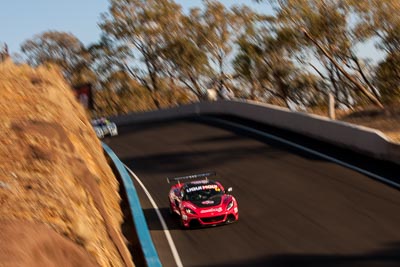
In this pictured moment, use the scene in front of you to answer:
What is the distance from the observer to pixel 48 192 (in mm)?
12984

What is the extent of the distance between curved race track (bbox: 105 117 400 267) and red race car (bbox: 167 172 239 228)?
0.87 feet

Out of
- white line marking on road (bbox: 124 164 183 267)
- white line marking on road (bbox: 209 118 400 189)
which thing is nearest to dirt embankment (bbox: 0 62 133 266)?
white line marking on road (bbox: 124 164 183 267)

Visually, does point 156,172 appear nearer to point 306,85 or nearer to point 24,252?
point 24,252

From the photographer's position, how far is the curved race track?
51.9 ft

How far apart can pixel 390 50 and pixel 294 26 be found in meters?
9.58

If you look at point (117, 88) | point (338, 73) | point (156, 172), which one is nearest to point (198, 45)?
point (117, 88)

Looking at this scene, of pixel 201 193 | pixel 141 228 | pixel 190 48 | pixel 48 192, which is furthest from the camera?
pixel 190 48

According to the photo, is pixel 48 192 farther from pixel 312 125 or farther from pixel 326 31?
pixel 326 31

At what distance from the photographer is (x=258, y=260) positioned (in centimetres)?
1561

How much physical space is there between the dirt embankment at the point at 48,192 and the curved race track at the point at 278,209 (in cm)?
244

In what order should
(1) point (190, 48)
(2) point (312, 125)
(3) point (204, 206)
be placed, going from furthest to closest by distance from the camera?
(1) point (190, 48) < (2) point (312, 125) < (3) point (204, 206)

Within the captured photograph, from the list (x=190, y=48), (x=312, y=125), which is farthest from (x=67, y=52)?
(x=312, y=125)

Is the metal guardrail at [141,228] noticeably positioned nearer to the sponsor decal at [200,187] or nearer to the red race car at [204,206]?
the red race car at [204,206]

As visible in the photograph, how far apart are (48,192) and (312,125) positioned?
722 inches
